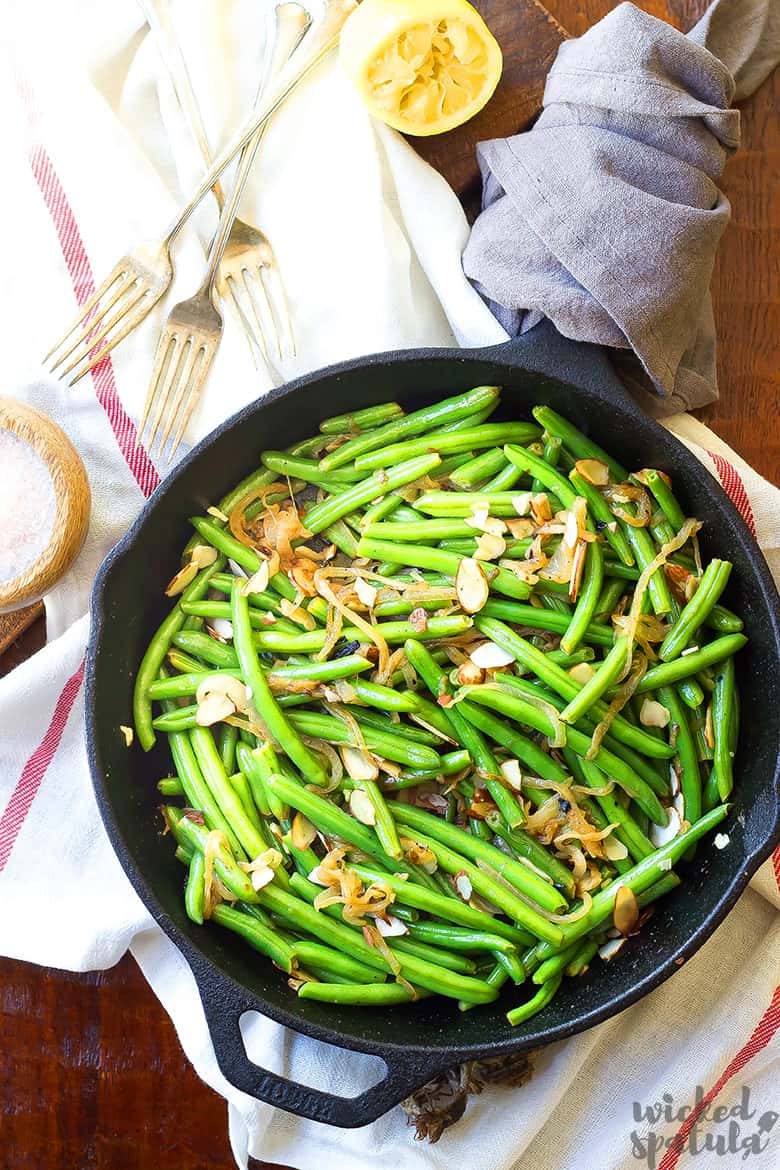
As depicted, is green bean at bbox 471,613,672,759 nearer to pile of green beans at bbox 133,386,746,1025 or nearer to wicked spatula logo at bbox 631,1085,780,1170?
pile of green beans at bbox 133,386,746,1025

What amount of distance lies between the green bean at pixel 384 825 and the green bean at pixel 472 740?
0.19 metres

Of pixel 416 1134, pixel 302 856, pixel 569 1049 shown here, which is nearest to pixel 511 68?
pixel 302 856

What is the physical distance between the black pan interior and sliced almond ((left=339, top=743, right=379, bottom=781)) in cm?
41

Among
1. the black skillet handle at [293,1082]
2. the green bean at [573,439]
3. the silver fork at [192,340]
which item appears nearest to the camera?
the black skillet handle at [293,1082]

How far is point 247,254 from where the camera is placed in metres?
2.24

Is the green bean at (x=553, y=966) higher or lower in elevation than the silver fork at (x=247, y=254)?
lower

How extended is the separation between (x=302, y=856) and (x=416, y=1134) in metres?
0.69

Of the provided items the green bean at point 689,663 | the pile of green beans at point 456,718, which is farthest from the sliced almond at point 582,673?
the green bean at point 689,663

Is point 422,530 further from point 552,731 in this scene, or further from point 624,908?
point 624,908

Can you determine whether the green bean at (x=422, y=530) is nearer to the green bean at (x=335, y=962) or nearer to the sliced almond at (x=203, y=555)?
the sliced almond at (x=203, y=555)

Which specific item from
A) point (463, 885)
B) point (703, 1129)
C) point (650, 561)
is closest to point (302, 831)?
point (463, 885)

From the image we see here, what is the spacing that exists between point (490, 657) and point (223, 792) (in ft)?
1.90

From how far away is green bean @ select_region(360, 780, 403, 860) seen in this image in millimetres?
1974

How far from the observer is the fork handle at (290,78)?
217 cm
